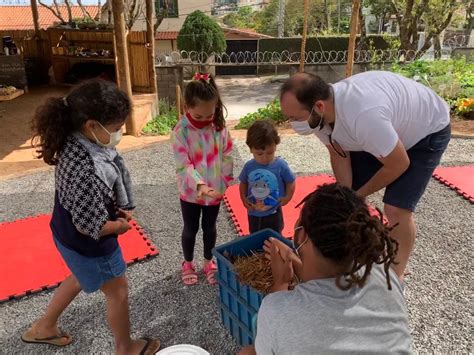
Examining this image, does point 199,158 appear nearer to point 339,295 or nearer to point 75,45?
point 339,295

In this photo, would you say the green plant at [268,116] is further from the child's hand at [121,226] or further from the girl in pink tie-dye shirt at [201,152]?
the child's hand at [121,226]

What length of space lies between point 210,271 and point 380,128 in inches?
64.3

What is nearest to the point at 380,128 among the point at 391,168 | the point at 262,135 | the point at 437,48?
the point at 391,168

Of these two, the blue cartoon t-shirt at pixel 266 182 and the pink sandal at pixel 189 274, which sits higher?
the blue cartoon t-shirt at pixel 266 182

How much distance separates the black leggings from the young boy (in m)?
0.26

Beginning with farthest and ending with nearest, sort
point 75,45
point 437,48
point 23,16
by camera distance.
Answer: point 23,16 → point 437,48 → point 75,45

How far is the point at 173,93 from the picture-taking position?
12.6 metres

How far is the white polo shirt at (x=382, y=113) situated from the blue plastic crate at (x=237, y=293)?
0.69 m

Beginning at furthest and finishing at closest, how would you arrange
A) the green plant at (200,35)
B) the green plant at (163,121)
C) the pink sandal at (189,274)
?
1. the green plant at (200,35)
2. the green plant at (163,121)
3. the pink sandal at (189,274)

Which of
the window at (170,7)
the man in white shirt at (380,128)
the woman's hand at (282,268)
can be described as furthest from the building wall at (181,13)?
the woman's hand at (282,268)

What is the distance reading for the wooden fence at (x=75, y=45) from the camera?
10688 millimetres

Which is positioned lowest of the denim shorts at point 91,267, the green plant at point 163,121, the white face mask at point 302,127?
the green plant at point 163,121

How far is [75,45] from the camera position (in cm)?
1126

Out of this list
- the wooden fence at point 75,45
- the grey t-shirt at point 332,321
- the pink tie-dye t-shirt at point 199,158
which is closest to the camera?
the grey t-shirt at point 332,321
